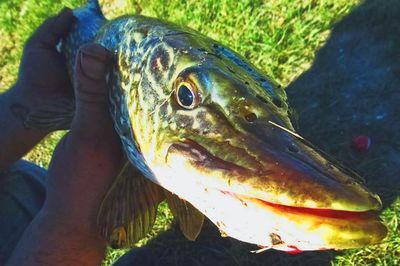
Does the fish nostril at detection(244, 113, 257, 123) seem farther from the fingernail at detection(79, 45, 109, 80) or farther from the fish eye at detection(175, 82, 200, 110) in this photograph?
the fingernail at detection(79, 45, 109, 80)

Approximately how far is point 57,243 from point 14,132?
835 millimetres

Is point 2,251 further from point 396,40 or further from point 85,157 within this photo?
point 396,40

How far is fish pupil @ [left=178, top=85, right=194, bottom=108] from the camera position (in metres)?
1.36

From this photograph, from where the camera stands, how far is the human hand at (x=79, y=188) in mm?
1883

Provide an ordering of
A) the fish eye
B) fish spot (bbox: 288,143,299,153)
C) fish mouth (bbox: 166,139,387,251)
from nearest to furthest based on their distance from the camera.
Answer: fish mouth (bbox: 166,139,387,251)
fish spot (bbox: 288,143,299,153)
the fish eye

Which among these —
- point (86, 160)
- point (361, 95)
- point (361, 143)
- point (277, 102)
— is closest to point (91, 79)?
point (86, 160)

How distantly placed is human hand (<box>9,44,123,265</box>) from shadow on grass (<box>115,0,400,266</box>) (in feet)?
1.81

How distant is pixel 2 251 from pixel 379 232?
5.89ft

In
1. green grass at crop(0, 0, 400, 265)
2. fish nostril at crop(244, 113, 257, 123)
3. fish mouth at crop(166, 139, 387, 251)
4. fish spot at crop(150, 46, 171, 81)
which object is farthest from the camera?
green grass at crop(0, 0, 400, 265)

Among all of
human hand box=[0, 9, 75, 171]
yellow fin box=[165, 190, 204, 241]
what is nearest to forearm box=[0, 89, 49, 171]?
human hand box=[0, 9, 75, 171]

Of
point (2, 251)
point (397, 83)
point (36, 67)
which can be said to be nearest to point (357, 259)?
point (397, 83)

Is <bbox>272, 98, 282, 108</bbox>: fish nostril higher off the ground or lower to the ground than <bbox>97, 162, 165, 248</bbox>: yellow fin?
higher

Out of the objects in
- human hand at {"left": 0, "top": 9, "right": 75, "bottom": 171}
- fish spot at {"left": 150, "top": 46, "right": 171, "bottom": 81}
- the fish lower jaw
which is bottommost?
the fish lower jaw

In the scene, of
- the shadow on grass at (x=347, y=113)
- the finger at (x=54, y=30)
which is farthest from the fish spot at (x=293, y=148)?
the finger at (x=54, y=30)
